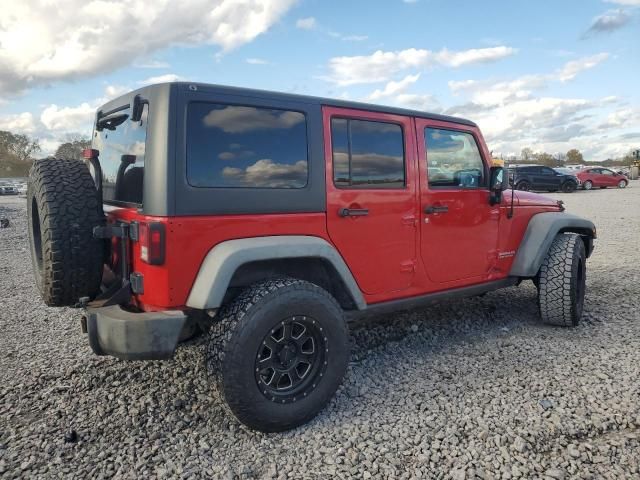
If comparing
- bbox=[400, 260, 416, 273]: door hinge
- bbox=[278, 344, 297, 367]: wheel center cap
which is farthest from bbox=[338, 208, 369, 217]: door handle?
bbox=[278, 344, 297, 367]: wheel center cap

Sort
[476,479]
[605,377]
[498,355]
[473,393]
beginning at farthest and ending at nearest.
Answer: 1. [498,355]
2. [605,377]
3. [473,393]
4. [476,479]

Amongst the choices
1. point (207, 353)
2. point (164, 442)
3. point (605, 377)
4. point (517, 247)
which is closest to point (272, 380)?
point (207, 353)

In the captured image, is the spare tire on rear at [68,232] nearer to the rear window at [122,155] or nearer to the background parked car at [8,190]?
the rear window at [122,155]

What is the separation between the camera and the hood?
4491 mm

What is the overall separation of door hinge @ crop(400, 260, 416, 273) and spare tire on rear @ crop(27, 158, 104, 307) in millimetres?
2034

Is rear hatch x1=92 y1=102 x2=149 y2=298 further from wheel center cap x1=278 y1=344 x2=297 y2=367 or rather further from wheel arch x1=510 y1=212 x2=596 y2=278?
wheel arch x1=510 y1=212 x2=596 y2=278

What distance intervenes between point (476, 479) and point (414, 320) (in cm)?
232

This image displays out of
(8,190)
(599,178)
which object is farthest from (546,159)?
(8,190)

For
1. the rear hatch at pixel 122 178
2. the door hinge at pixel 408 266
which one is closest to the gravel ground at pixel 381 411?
the door hinge at pixel 408 266

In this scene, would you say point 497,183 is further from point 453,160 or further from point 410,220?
point 410,220

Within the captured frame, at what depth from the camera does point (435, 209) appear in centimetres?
370

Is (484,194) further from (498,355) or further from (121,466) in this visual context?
(121,466)

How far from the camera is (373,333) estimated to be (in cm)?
434

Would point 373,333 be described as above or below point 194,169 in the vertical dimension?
below
